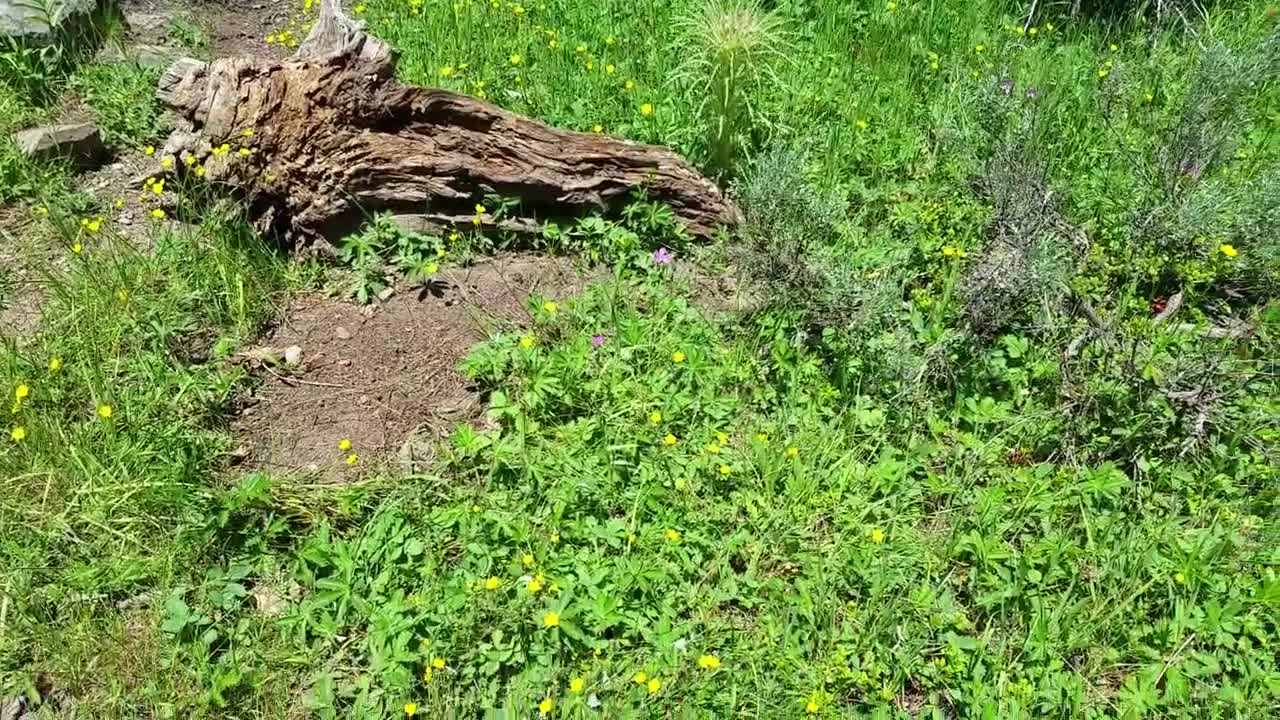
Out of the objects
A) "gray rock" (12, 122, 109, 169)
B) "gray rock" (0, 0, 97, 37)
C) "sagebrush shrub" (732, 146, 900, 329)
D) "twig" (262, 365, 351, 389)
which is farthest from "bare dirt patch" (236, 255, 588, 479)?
"gray rock" (0, 0, 97, 37)

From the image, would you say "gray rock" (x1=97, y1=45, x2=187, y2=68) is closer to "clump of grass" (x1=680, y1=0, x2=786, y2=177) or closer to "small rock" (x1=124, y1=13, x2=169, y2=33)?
"small rock" (x1=124, y1=13, x2=169, y2=33)

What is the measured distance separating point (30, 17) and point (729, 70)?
11.8 feet

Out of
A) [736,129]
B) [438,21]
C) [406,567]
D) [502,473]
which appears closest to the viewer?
[406,567]

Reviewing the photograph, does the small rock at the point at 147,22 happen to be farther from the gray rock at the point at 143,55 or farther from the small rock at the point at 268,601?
the small rock at the point at 268,601

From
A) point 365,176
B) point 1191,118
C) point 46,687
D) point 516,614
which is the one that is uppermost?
point 1191,118

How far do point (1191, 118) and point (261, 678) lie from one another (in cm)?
415

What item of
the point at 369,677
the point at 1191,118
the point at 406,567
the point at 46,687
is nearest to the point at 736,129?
the point at 1191,118

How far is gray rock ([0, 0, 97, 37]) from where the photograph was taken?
4566 mm

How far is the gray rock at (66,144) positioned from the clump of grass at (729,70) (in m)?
2.87

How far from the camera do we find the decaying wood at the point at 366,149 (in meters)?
3.76

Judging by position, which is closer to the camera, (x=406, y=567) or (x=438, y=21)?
(x=406, y=567)

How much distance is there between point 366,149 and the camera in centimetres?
377

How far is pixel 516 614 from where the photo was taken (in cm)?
271

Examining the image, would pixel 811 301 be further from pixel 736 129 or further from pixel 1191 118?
pixel 1191 118
